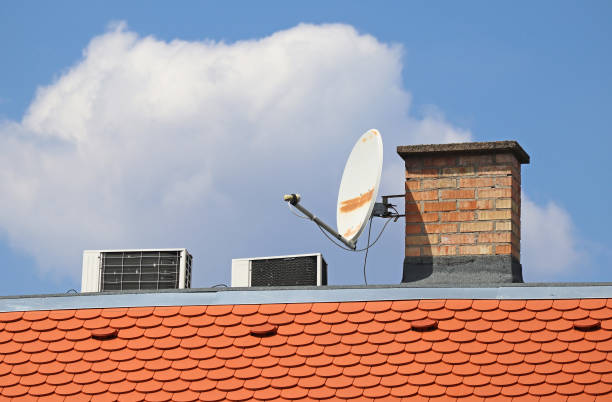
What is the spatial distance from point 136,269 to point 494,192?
13.2 feet

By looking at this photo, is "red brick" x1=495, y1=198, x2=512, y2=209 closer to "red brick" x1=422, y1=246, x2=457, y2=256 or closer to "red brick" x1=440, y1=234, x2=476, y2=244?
"red brick" x1=440, y1=234, x2=476, y2=244

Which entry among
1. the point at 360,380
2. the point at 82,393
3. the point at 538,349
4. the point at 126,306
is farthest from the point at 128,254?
the point at 538,349

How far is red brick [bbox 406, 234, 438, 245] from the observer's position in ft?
39.2

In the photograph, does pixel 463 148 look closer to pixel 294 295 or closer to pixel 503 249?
pixel 503 249

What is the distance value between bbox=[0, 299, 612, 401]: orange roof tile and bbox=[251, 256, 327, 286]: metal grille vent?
219cm

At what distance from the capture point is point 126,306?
10.6 m

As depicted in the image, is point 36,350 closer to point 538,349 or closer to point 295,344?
point 295,344

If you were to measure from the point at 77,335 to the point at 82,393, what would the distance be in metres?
0.75

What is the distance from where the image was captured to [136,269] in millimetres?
12922

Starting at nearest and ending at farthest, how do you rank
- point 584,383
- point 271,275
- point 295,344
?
1. point 584,383
2. point 295,344
3. point 271,275

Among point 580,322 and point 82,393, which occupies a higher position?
point 580,322

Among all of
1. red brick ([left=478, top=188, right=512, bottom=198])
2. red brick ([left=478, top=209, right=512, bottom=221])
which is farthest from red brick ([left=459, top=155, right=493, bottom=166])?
red brick ([left=478, top=209, right=512, bottom=221])

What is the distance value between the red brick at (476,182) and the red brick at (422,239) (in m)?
0.65

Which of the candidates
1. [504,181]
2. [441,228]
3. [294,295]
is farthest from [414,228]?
[294,295]
